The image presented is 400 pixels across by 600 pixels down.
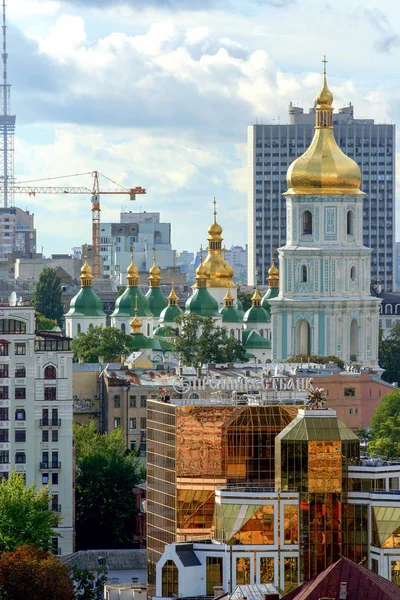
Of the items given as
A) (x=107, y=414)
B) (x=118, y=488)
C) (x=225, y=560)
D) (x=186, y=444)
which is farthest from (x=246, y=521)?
(x=107, y=414)

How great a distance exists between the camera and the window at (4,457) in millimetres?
122375

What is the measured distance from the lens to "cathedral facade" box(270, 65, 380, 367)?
182875 mm

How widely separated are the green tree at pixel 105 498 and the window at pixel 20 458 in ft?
13.8

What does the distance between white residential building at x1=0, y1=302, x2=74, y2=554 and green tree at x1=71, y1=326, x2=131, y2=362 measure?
58.3 metres

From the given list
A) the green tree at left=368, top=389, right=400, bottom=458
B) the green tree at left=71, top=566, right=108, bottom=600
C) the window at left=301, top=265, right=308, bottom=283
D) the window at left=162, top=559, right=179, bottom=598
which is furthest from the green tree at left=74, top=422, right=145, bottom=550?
the window at left=301, top=265, right=308, bottom=283

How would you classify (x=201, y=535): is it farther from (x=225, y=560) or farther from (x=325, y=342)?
(x=325, y=342)

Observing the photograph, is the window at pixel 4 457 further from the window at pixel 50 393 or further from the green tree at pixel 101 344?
the green tree at pixel 101 344

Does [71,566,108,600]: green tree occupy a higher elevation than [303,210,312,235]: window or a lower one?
lower

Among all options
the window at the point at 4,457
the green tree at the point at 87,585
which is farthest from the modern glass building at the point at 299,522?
the window at the point at 4,457

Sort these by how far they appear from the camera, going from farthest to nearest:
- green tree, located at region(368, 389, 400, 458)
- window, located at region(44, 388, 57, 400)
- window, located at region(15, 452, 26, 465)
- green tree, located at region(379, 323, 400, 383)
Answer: green tree, located at region(379, 323, 400, 383), green tree, located at region(368, 389, 400, 458), window, located at region(44, 388, 57, 400), window, located at region(15, 452, 26, 465)

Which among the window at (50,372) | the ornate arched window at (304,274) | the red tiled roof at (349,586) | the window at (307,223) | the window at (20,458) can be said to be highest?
the window at (307,223)

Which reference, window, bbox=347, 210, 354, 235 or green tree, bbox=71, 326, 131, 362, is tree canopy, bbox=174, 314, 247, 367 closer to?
green tree, bbox=71, 326, 131, 362

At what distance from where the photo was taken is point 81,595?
105125mm

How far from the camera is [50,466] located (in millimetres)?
122688
